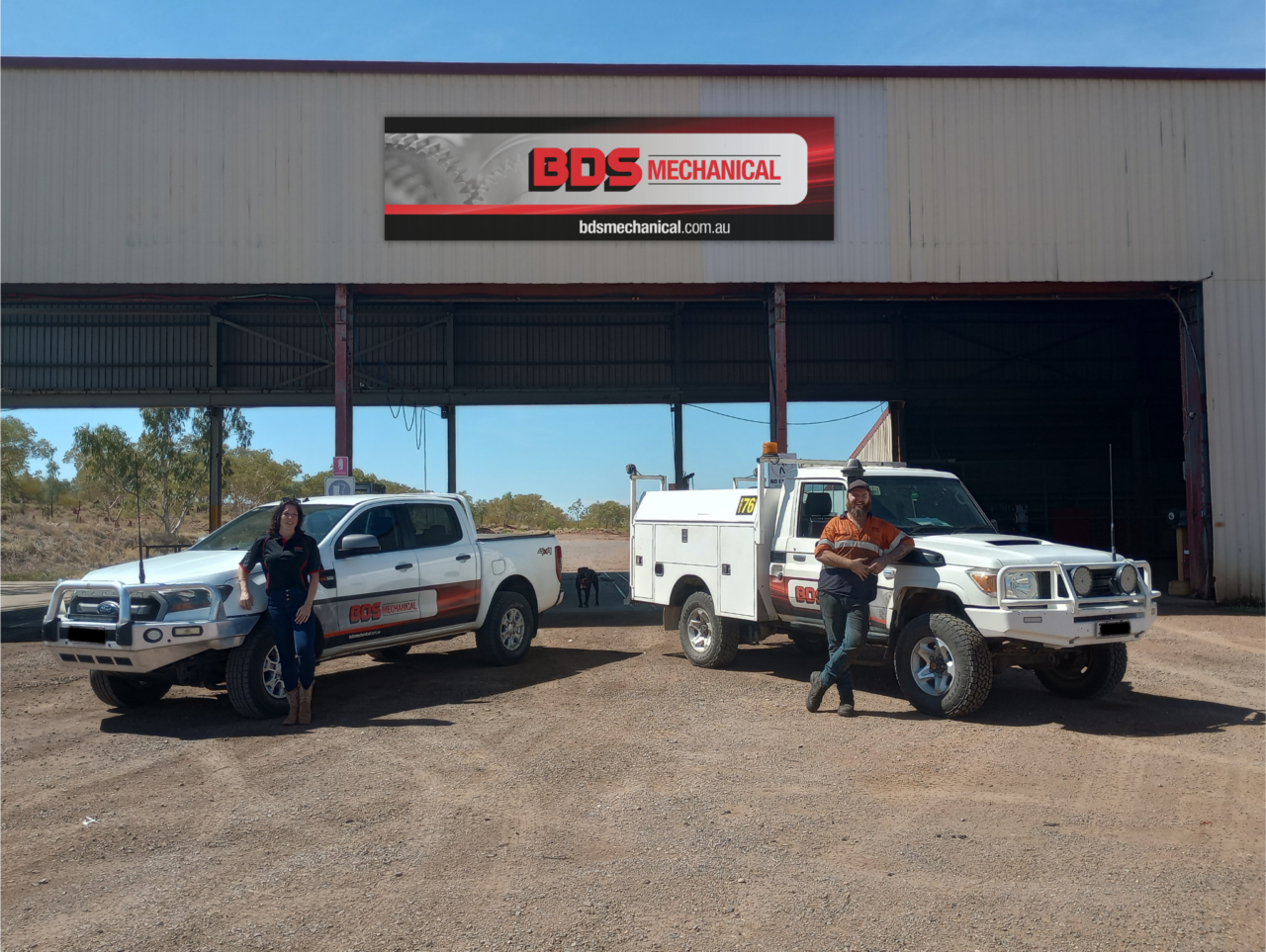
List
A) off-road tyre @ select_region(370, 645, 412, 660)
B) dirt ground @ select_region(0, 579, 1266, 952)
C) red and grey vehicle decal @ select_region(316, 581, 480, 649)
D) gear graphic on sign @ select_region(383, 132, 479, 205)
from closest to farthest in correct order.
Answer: dirt ground @ select_region(0, 579, 1266, 952), red and grey vehicle decal @ select_region(316, 581, 480, 649), off-road tyre @ select_region(370, 645, 412, 660), gear graphic on sign @ select_region(383, 132, 479, 205)

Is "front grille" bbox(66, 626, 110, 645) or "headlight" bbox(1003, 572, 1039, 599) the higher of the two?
"headlight" bbox(1003, 572, 1039, 599)

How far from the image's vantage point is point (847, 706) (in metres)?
8.09

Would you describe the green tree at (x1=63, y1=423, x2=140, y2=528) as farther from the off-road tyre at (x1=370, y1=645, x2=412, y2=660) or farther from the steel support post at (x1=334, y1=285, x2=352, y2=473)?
the off-road tyre at (x1=370, y1=645, x2=412, y2=660)

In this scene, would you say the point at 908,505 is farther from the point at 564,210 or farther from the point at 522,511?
the point at 522,511

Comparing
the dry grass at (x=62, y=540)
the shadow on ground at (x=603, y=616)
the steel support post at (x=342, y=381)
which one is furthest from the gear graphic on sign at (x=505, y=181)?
the dry grass at (x=62, y=540)

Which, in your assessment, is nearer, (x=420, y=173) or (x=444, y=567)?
(x=444, y=567)

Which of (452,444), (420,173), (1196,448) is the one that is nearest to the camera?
(420,173)

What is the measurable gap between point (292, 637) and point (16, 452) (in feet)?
172

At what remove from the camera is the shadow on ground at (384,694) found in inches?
316

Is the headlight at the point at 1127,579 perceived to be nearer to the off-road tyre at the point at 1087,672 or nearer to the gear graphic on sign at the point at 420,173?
the off-road tyre at the point at 1087,672

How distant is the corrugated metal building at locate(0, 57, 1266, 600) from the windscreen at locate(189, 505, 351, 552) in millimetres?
8146

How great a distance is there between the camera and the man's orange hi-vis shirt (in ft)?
Result: 25.8

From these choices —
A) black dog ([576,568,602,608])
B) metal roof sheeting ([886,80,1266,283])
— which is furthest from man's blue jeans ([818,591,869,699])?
metal roof sheeting ([886,80,1266,283])

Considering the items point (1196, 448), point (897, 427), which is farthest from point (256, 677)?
point (897, 427)
